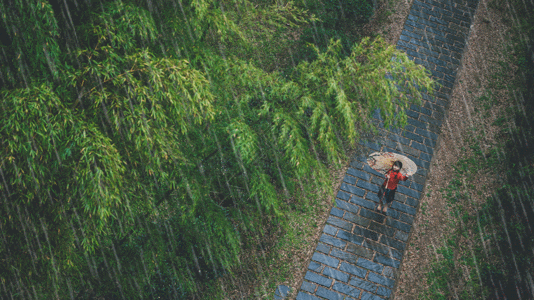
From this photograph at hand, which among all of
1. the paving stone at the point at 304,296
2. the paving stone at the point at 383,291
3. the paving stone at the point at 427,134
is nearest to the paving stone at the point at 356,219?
the paving stone at the point at 383,291

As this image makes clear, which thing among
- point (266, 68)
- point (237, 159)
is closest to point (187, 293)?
point (237, 159)

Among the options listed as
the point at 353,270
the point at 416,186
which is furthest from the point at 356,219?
the point at 416,186

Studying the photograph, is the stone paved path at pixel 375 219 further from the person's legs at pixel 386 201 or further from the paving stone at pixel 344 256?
the person's legs at pixel 386 201

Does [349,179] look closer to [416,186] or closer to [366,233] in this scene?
[366,233]

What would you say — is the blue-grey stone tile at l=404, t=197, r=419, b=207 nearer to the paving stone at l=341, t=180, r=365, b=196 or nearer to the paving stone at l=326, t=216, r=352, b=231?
the paving stone at l=341, t=180, r=365, b=196

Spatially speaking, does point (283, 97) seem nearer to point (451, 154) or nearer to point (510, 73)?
point (451, 154)

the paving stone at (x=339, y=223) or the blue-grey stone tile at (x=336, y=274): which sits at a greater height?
the paving stone at (x=339, y=223)
